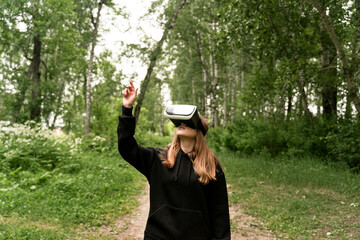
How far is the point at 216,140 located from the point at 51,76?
14333mm

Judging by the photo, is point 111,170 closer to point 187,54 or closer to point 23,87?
point 23,87

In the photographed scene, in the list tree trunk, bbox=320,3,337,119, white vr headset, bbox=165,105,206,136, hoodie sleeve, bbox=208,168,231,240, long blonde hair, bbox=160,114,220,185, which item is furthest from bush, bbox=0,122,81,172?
tree trunk, bbox=320,3,337,119

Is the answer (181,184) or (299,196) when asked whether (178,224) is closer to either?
(181,184)

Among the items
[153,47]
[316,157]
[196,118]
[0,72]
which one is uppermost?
[153,47]

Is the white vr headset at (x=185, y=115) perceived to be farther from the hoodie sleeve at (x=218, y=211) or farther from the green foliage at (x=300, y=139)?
the green foliage at (x=300, y=139)

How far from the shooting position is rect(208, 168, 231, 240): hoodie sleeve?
2.63 meters

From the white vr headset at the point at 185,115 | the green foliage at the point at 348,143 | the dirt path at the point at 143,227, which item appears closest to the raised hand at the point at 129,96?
the white vr headset at the point at 185,115

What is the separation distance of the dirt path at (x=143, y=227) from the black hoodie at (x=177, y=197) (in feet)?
11.0

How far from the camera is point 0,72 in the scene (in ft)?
74.1

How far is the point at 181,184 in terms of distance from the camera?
2.57m

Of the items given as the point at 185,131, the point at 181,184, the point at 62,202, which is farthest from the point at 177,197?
the point at 62,202

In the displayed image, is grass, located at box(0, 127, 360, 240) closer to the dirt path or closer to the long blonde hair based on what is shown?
the dirt path

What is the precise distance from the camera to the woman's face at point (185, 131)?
274 centimetres

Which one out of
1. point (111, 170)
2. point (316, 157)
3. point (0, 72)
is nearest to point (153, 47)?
point (111, 170)
